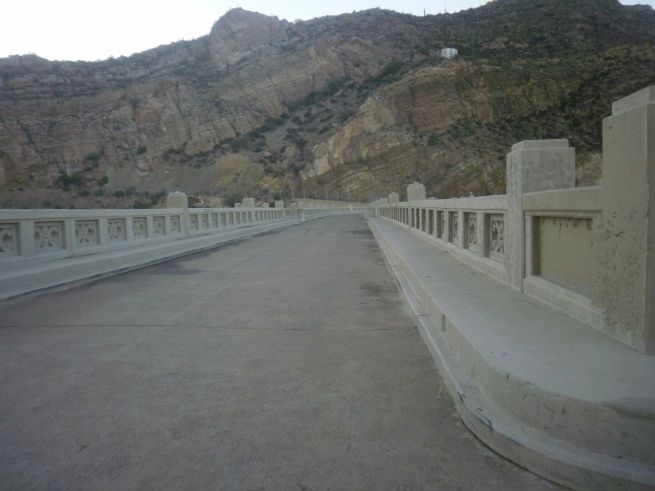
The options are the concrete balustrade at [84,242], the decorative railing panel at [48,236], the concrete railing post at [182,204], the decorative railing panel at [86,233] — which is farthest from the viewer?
the concrete railing post at [182,204]

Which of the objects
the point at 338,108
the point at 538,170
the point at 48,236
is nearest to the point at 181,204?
the point at 48,236

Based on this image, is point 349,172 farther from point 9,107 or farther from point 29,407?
point 29,407

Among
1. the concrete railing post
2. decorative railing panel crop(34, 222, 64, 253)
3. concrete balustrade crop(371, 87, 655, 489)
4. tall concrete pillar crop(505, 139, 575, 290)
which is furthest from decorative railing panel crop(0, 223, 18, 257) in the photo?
the concrete railing post

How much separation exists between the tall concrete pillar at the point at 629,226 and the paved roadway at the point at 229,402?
1.36 metres

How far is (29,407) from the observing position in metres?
3.64

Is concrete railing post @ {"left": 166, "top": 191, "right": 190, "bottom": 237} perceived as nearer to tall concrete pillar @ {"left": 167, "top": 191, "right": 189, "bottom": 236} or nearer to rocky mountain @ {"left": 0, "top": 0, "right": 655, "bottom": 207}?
tall concrete pillar @ {"left": 167, "top": 191, "right": 189, "bottom": 236}

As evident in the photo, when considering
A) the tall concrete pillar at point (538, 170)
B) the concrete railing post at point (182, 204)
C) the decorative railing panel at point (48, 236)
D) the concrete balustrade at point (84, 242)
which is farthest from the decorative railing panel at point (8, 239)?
the concrete railing post at point (182, 204)

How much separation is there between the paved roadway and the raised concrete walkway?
176 millimetres

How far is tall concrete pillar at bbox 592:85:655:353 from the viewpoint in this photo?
3199 mm

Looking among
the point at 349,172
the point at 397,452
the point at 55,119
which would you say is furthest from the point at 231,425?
the point at 55,119

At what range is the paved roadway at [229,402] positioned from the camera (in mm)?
2752

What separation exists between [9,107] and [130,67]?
28129 millimetres

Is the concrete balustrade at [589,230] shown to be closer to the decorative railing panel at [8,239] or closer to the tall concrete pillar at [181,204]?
the decorative railing panel at [8,239]

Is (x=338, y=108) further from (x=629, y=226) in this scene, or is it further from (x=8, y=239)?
(x=629, y=226)
